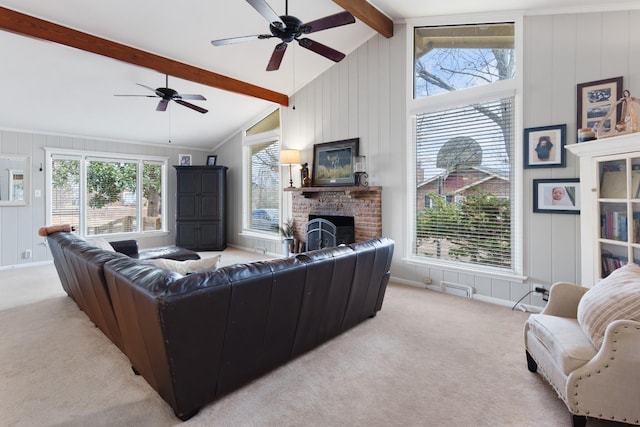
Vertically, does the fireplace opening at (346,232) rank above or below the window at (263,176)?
below

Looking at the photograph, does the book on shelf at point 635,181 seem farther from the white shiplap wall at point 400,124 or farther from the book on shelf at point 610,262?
the white shiplap wall at point 400,124

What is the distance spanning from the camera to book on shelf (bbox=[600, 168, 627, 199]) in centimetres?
228

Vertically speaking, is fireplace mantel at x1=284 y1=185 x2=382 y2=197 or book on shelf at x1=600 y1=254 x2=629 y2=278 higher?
fireplace mantel at x1=284 y1=185 x2=382 y2=197

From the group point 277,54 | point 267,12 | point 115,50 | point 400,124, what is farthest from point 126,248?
point 400,124

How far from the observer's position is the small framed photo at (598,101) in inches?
108

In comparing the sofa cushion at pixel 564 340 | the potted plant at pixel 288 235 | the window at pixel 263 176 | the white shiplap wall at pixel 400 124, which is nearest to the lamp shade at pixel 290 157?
the white shiplap wall at pixel 400 124

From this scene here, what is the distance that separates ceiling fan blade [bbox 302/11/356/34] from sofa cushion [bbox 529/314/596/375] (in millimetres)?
2603

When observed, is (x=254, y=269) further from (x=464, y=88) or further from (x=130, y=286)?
(x=464, y=88)

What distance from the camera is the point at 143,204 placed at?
6.80 meters

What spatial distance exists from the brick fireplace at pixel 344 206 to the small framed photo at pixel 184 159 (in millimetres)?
3028

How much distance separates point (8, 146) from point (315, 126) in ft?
16.5

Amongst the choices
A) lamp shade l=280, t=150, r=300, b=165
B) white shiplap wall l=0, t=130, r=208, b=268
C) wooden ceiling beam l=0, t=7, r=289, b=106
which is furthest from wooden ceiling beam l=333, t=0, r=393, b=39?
white shiplap wall l=0, t=130, r=208, b=268

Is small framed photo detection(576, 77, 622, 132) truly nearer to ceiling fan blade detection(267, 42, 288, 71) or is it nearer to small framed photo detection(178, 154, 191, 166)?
ceiling fan blade detection(267, 42, 288, 71)

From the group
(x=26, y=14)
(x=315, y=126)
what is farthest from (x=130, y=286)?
(x=315, y=126)
